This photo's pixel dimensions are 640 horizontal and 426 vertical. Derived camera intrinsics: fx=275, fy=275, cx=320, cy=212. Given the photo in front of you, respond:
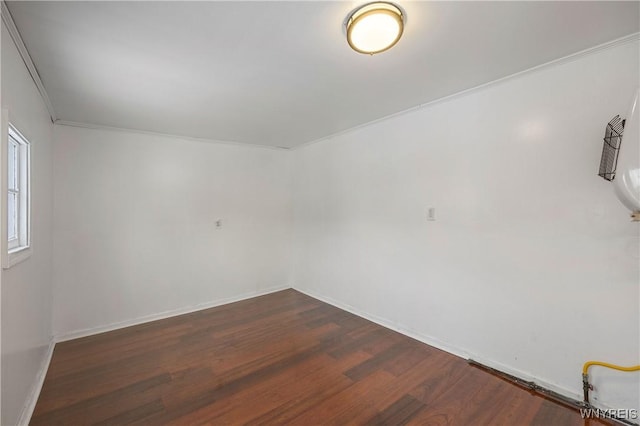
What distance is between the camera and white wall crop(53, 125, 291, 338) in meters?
3.07

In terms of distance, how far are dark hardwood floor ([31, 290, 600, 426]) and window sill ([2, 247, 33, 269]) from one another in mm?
1093

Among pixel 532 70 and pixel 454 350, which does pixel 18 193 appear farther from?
pixel 532 70

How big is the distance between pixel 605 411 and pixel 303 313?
9.19 feet

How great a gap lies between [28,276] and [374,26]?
2.79m

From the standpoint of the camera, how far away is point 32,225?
6.67ft

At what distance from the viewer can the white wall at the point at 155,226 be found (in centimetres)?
307

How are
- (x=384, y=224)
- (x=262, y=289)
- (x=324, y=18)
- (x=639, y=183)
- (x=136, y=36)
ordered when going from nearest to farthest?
(x=639, y=183), (x=324, y=18), (x=136, y=36), (x=384, y=224), (x=262, y=289)

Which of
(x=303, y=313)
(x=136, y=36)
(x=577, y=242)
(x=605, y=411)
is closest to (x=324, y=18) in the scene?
(x=136, y=36)

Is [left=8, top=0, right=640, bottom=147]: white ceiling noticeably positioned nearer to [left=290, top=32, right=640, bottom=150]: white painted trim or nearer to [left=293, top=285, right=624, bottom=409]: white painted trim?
[left=290, top=32, right=640, bottom=150]: white painted trim

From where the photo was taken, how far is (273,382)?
2.22 meters

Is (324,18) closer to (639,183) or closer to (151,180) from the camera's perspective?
(639,183)

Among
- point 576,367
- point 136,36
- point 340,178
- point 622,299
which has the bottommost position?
point 576,367

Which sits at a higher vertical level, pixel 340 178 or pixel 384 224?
pixel 340 178

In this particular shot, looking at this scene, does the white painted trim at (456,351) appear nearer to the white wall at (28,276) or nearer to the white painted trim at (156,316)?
the white painted trim at (156,316)
